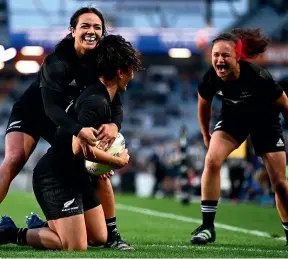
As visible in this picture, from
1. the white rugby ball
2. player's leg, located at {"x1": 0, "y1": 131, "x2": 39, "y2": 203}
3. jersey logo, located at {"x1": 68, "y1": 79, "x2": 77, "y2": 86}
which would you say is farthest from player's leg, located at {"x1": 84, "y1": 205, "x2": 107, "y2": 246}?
jersey logo, located at {"x1": 68, "y1": 79, "x2": 77, "y2": 86}

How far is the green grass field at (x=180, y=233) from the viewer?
7017 millimetres

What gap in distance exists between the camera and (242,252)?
7.38m

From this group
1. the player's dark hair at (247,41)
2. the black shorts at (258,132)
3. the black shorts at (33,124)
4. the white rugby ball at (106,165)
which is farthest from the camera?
the black shorts at (258,132)

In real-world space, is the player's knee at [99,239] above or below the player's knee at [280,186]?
below

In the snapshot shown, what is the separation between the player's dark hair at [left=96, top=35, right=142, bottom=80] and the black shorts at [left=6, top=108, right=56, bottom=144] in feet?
2.99

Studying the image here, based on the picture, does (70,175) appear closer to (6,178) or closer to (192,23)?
(6,178)

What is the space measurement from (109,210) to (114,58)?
135cm

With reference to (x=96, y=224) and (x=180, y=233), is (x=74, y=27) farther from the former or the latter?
(x=180, y=233)

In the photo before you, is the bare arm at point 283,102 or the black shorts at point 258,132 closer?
the bare arm at point 283,102

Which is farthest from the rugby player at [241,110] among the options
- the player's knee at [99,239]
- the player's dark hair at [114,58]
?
the player's dark hair at [114,58]

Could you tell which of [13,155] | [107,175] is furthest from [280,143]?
[13,155]

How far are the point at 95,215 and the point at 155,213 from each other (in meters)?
7.50

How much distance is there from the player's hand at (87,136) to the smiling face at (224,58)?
1.75 m

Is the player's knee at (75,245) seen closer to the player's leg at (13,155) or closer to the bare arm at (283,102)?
the player's leg at (13,155)
